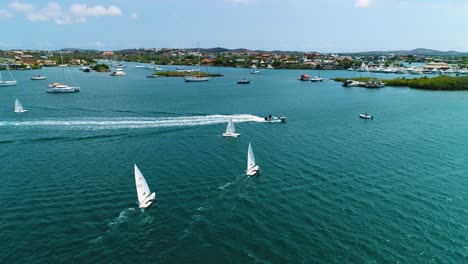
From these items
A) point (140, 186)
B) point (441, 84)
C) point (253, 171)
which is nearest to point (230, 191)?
point (253, 171)

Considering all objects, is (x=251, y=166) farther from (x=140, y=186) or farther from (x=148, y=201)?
(x=140, y=186)

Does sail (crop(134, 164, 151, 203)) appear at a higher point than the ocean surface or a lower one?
higher

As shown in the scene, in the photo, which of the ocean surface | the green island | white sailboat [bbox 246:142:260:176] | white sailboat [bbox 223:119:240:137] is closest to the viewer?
the ocean surface

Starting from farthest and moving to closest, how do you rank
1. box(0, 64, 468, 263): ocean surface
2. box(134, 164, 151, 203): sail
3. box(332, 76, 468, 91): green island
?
1. box(332, 76, 468, 91): green island
2. box(134, 164, 151, 203): sail
3. box(0, 64, 468, 263): ocean surface

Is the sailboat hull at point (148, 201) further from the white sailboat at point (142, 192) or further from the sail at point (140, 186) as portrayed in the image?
the sail at point (140, 186)

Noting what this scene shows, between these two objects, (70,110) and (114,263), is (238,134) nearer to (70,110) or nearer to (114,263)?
(114,263)

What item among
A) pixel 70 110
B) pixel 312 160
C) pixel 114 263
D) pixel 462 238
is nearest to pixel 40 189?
pixel 114 263

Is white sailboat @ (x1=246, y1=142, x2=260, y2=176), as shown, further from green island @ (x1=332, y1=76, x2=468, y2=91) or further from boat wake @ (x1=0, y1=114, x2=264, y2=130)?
green island @ (x1=332, y1=76, x2=468, y2=91)

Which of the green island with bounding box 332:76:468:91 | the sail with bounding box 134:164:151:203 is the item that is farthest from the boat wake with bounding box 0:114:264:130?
the green island with bounding box 332:76:468:91
